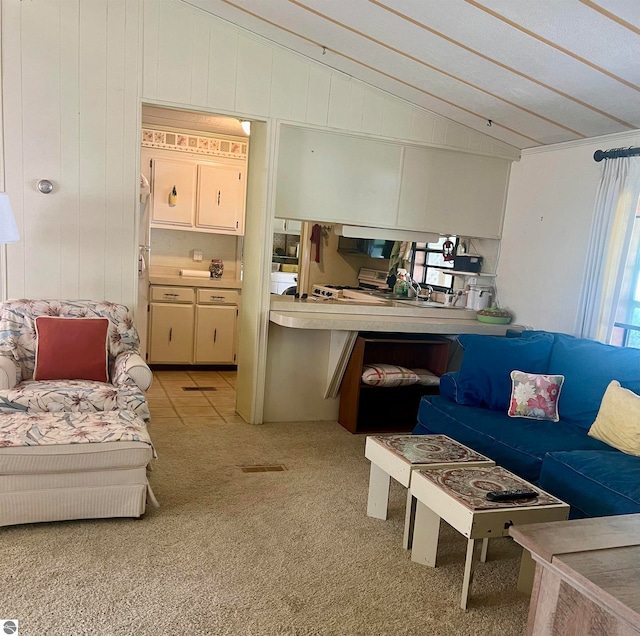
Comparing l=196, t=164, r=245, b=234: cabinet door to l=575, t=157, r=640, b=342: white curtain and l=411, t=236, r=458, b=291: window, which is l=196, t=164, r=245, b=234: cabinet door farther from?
l=575, t=157, r=640, b=342: white curtain

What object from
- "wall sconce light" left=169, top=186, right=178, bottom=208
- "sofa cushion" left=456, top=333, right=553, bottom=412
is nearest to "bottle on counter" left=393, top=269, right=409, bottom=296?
"sofa cushion" left=456, top=333, right=553, bottom=412

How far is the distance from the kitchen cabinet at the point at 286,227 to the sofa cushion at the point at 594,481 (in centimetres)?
319

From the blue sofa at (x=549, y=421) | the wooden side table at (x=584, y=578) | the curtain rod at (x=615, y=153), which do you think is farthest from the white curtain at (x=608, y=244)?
the wooden side table at (x=584, y=578)

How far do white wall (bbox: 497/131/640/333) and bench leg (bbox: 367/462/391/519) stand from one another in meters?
1.85

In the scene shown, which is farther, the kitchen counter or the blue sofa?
the kitchen counter

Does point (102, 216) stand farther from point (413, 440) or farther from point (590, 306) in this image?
point (590, 306)

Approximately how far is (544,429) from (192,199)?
13.6ft

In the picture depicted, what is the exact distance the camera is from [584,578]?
1545 mm

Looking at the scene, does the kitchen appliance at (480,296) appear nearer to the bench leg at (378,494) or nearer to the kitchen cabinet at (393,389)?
the kitchen cabinet at (393,389)

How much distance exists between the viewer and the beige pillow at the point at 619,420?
2842mm

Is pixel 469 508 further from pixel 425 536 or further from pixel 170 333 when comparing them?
pixel 170 333

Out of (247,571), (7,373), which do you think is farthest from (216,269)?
(247,571)

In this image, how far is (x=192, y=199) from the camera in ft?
19.7

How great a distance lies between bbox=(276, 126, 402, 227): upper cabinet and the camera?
412cm
